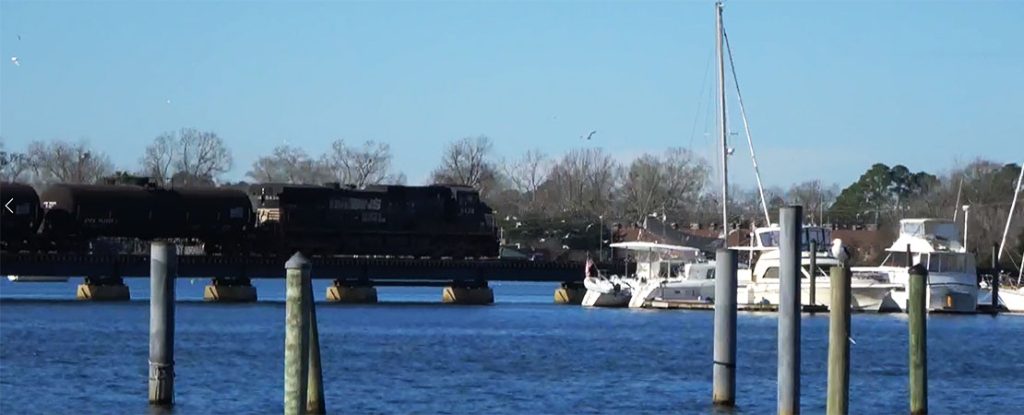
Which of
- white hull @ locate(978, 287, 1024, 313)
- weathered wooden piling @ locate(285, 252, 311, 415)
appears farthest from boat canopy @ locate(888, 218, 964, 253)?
weathered wooden piling @ locate(285, 252, 311, 415)

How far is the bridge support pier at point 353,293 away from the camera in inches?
3440

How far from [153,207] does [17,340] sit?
33.4m

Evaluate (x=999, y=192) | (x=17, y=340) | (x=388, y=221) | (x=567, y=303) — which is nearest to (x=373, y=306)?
(x=388, y=221)

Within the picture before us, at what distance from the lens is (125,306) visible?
7612 centimetres

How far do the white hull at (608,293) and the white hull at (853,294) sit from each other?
966cm

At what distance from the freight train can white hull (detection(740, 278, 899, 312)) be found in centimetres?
2387

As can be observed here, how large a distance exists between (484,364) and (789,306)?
21090 mm

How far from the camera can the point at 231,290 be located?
85.4m

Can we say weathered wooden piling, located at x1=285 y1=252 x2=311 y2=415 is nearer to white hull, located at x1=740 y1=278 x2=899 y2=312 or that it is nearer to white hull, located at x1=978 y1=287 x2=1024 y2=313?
white hull, located at x1=740 y1=278 x2=899 y2=312

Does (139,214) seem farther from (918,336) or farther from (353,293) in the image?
(918,336)

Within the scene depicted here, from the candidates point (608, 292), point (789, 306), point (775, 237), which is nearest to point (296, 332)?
point (789, 306)

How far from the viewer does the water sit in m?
33.1

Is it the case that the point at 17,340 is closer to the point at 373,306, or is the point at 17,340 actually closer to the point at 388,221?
the point at 373,306

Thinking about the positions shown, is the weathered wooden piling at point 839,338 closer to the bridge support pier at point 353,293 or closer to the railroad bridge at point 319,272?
the railroad bridge at point 319,272
